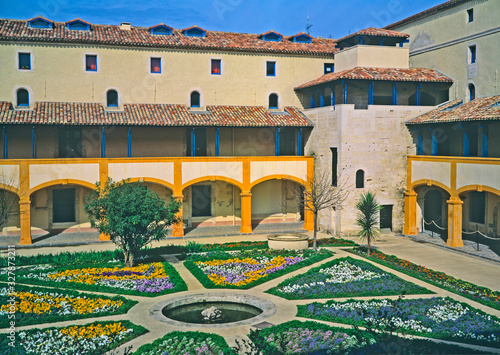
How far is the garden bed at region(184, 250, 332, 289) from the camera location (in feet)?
74.3

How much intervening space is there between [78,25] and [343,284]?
972 inches

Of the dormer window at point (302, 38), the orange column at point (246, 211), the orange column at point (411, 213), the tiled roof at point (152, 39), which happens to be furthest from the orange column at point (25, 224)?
the orange column at point (411, 213)

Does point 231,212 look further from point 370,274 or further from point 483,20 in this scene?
point 483,20

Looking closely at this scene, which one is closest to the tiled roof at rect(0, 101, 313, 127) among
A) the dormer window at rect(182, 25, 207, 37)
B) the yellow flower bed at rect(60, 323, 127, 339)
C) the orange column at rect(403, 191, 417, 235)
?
the dormer window at rect(182, 25, 207, 37)

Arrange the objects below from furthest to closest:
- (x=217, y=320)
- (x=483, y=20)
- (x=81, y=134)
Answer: (x=81, y=134)
(x=483, y=20)
(x=217, y=320)

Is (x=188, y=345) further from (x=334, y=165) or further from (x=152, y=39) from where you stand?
(x=152, y=39)

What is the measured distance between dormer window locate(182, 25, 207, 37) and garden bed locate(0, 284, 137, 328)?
22.4 m

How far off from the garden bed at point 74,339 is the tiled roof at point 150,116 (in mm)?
17608

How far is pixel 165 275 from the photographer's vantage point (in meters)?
23.4

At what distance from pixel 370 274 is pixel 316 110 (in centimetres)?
1528

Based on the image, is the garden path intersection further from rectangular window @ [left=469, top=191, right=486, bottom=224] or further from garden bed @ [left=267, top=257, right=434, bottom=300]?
rectangular window @ [left=469, top=191, right=486, bottom=224]

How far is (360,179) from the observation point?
3359 cm

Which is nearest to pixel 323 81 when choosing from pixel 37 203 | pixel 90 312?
pixel 37 203

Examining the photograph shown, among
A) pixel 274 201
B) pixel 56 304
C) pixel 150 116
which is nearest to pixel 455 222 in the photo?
pixel 274 201
